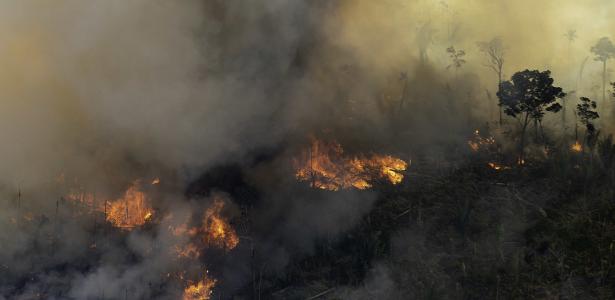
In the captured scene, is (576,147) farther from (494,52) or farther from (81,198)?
(81,198)

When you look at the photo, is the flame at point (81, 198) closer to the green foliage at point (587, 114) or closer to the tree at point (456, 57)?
the tree at point (456, 57)

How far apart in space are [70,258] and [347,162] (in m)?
24.3

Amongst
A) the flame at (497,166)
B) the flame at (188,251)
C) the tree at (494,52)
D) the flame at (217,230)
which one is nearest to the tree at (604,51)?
the tree at (494,52)

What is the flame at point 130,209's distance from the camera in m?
40.7

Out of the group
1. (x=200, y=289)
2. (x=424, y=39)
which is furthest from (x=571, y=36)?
(x=200, y=289)

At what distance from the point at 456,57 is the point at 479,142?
15.3 metres

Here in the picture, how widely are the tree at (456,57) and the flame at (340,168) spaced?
18.9 meters

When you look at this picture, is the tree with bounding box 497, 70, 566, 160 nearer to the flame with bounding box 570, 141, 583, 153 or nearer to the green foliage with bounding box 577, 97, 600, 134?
the green foliage with bounding box 577, 97, 600, 134

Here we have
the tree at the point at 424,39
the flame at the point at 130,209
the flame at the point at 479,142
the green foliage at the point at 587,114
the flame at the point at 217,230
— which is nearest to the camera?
the flame at the point at 217,230

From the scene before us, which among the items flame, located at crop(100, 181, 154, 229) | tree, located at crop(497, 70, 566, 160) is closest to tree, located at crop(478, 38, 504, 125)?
tree, located at crop(497, 70, 566, 160)

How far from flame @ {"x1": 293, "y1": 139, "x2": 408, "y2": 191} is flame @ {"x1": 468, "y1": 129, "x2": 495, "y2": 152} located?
7154mm

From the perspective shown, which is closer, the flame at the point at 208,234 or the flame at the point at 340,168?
the flame at the point at 208,234

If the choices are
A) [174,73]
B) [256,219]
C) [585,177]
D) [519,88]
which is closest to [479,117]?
[519,88]

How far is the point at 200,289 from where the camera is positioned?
37250 millimetres
